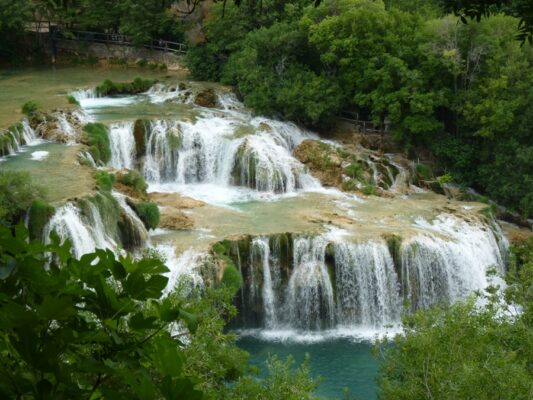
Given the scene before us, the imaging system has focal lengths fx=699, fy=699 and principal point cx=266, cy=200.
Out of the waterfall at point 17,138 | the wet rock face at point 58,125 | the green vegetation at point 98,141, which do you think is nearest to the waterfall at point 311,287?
the green vegetation at point 98,141

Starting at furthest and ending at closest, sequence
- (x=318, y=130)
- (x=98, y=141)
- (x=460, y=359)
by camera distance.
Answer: (x=318, y=130) < (x=98, y=141) < (x=460, y=359)

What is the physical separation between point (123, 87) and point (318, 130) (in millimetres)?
8594

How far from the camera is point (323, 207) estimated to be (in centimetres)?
2061

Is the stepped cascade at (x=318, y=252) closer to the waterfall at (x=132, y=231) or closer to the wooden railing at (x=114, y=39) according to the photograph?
the waterfall at (x=132, y=231)

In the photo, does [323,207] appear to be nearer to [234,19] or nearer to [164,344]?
[234,19]

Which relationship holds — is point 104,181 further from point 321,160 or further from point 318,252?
point 321,160

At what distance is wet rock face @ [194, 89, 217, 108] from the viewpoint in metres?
27.5

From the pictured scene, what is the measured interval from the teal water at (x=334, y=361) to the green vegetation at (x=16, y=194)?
585 centimetres

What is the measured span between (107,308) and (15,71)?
109ft

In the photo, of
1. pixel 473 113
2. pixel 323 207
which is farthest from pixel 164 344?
pixel 473 113

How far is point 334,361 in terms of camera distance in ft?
51.2

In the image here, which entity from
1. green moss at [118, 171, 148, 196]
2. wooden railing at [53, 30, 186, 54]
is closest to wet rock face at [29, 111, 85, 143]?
green moss at [118, 171, 148, 196]

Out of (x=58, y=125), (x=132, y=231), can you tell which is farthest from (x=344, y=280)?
(x=58, y=125)

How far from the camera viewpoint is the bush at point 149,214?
1756 centimetres
